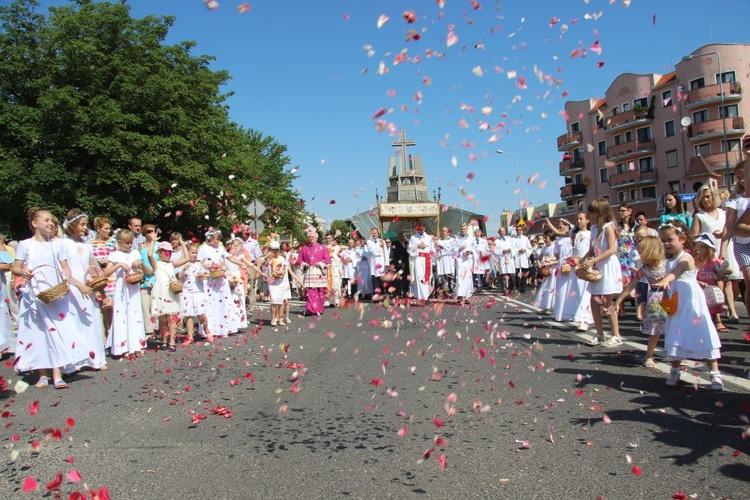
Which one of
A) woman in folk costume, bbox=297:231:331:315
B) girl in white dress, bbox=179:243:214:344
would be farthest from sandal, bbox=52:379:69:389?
woman in folk costume, bbox=297:231:331:315

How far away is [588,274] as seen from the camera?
820 cm

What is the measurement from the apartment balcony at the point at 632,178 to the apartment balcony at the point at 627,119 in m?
4.65

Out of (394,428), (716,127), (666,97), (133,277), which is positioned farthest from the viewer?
(666,97)

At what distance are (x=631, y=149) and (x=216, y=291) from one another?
203 ft

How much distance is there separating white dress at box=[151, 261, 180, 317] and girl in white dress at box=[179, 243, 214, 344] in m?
0.30

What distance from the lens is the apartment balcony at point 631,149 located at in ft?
209

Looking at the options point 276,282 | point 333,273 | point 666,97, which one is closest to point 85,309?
point 276,282

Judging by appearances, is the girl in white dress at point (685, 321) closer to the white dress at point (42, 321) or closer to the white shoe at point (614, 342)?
the white shoe at point (614, 342)

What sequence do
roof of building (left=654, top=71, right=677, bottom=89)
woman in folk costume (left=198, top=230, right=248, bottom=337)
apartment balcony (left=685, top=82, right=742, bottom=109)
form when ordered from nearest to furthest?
woman in folk costume (left=198, top=230, right=248, bottom=337)
apartment balcony (left=685, top=82, right=742, bottom=109)
roof of building (left=654, top=71, right=677, bottom=89)

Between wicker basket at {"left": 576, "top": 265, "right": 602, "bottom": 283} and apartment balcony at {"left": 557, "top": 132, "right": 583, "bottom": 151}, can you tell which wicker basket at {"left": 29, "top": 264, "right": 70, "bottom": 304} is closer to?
wicker basket at {"left": 576, "top": 265, "right": 602, "bottom": 283}

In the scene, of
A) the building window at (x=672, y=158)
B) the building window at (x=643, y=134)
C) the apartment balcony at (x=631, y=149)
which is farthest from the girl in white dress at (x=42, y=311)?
the building window at (x=643, y=134)

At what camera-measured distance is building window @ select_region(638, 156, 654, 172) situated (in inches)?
2547

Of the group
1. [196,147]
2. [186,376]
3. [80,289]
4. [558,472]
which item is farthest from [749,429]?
[196,147]

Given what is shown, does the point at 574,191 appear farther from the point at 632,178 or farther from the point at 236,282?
the point at 236,282
